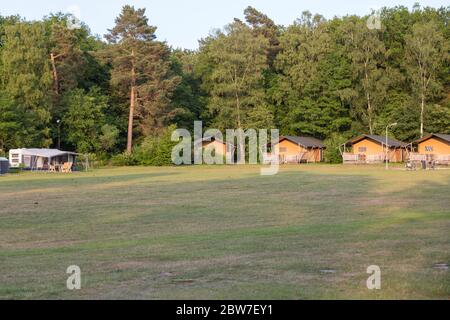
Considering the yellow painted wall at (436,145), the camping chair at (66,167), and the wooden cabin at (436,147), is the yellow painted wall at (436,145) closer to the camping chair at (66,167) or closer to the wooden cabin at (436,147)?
the wooden cabin at (436,147)

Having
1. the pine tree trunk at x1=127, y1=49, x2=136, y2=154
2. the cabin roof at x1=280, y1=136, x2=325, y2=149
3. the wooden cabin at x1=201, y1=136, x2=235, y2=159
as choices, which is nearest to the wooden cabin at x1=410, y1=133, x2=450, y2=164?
the cabin roof at x1=280, y1=136, x2=325, y2=149

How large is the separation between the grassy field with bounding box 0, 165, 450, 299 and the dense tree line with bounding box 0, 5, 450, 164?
45.1 meters

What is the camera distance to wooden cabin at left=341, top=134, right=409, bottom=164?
72.5 meters

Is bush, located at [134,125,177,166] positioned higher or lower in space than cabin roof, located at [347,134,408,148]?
lower

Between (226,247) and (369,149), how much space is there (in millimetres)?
64654

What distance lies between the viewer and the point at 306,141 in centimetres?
7819

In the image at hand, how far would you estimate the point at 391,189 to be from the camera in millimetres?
28078

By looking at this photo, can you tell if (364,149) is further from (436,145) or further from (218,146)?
(218,146)

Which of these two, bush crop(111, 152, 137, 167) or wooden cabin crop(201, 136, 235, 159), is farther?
wooden cabin crop(201, 136, 235, 159)

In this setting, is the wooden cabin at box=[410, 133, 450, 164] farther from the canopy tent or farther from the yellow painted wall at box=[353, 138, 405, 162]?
the canopy tent

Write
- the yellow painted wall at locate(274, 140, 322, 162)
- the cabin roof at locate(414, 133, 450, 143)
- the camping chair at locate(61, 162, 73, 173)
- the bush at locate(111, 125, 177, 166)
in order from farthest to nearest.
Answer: the yellow painted wall at locate(274, 140, 322, 162), the cabin roof at locate(414, 133, 450, 143), the bush at locate(111, 125, 177, 166), the camping chair at locate(61, 162, 73, 173)

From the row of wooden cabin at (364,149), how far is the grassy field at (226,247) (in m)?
49.6

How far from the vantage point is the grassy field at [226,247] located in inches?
308
